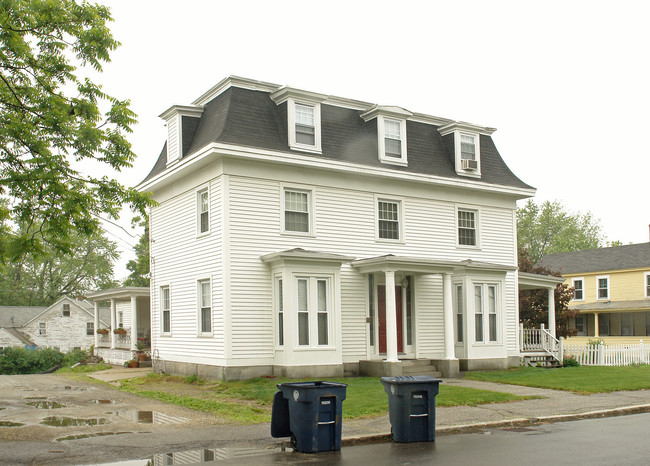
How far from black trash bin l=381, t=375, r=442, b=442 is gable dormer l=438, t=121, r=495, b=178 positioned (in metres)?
14.8

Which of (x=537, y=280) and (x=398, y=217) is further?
(x=537, y=280)

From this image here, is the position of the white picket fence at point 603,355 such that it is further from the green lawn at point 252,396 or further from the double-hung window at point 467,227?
the green lawn at point 252,396

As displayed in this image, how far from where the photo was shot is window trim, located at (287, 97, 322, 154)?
825 inches

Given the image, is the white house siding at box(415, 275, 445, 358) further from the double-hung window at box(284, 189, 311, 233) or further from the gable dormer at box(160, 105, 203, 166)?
the gable dormer at box(160, 105, 203, 166)

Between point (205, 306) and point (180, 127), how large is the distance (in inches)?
234

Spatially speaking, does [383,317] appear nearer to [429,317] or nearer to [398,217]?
[429,317]

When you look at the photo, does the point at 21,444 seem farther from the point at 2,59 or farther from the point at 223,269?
the point at 223,269

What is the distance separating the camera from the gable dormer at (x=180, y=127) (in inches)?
861

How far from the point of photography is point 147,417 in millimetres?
13281

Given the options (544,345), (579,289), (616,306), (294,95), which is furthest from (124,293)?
(579,289)

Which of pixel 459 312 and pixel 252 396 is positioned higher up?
pixel 459 312

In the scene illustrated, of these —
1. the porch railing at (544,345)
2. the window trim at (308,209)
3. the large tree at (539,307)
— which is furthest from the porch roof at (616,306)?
the window trim at (308,209)

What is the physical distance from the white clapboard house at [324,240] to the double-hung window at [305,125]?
0.15 feet

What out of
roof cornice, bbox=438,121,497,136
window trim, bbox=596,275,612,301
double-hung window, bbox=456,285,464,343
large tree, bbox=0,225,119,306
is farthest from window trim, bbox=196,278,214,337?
large tree, bbox=0,225,119,306
